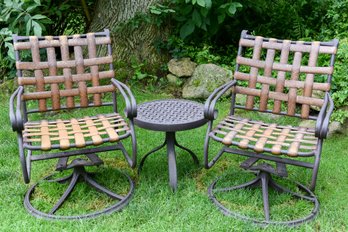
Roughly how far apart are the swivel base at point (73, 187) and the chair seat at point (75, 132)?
0.21 metres

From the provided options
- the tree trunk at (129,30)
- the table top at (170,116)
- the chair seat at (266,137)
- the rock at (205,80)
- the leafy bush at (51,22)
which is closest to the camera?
the chair seat at (266,137)

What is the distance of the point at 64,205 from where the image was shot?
2.92 m

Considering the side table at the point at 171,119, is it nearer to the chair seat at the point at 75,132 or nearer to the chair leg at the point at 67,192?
the chair seat at the point at 75,132

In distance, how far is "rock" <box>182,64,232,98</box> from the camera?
4.65 m

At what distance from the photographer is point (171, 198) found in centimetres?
296

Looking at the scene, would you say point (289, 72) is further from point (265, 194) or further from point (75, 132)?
point (75, 132)

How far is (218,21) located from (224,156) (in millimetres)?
1613

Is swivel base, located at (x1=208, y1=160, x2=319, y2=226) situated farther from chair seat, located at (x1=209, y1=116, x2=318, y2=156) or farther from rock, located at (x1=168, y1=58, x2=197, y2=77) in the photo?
rock, located at (x1=168, y1=58, x2=197, y2=77)

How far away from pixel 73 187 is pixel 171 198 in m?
0.65

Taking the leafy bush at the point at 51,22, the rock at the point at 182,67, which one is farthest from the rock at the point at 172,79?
the leafy bush at the point at 51,22

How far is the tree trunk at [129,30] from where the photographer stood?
482cm

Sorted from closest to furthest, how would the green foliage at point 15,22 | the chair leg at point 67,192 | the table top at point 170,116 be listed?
the chair leg at point 67,192
the table top at point 170,116
the green foliage at point 15,22

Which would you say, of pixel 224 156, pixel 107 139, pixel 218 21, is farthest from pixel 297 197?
pixel 218 21

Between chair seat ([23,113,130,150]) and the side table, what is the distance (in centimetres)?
18
